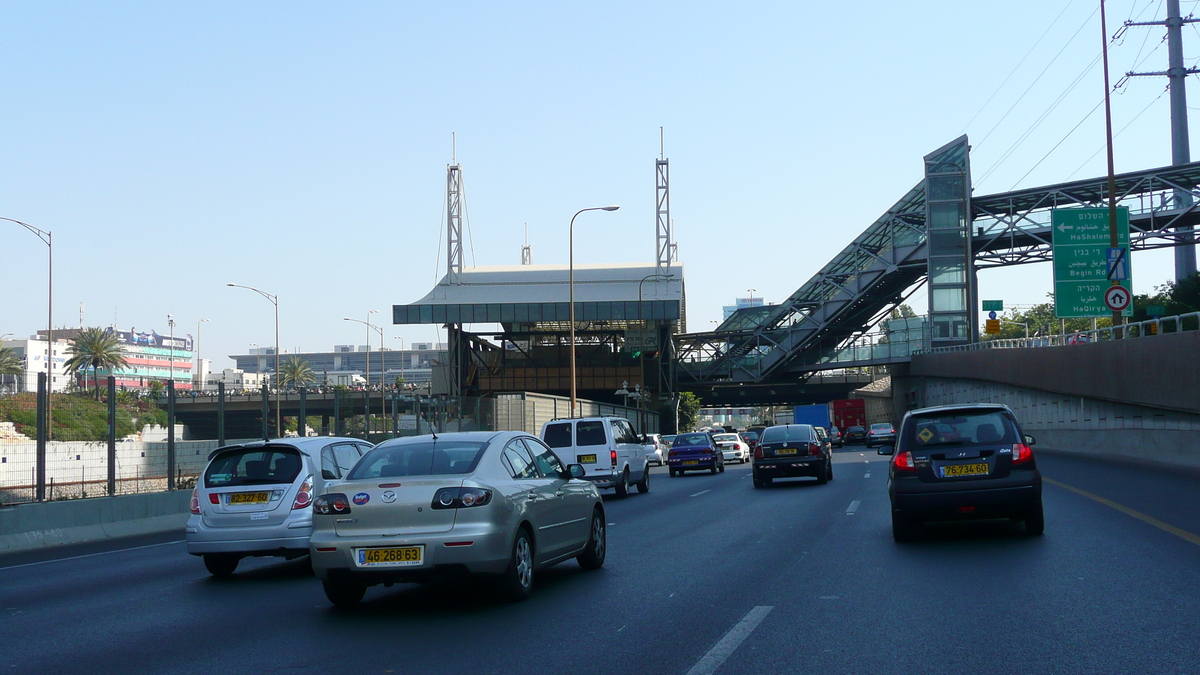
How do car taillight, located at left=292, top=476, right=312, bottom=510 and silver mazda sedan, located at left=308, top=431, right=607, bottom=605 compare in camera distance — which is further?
car taillight, located at left=292, top=476, right=312, bottom=510

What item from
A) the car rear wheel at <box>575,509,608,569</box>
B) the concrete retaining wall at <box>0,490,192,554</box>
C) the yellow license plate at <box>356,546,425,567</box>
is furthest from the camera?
the concrete retaining wall at <box>0,490,192,554</box>

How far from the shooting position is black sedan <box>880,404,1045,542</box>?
41.8ft

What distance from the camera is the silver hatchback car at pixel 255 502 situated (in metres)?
12.3

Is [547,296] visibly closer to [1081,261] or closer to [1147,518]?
[1081,261]

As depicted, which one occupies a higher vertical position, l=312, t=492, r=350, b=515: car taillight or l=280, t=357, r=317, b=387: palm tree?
l=280, t=357, r=317, b=387: palm tree

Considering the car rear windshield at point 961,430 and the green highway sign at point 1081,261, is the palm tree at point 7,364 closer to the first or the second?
the green highway sign at point 1081,261

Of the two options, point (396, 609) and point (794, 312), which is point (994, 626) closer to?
point (396, 609)

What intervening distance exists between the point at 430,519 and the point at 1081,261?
32100mm

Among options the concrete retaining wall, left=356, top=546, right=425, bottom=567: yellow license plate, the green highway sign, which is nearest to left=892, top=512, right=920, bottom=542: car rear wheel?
left=356, top=546, right=425, bottom=567: yellow license plate

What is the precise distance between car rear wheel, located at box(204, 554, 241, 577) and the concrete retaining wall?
6.27m

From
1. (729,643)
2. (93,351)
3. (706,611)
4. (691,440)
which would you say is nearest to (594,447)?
(691,440)

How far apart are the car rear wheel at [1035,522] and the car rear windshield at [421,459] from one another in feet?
22.6

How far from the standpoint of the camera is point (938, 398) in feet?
210

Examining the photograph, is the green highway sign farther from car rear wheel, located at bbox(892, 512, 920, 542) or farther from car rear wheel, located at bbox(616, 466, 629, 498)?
car rear wheel, located at bbox(892, 512, 920, 542)
